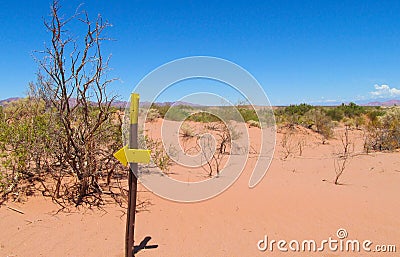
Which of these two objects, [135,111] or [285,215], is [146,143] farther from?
[135,111]

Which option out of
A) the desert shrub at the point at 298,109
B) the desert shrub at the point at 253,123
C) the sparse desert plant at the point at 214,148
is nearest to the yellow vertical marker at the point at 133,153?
the sparse desert plant at the point at 214,148

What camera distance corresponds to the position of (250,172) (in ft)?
27.5

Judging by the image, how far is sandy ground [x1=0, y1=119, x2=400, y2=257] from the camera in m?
3.98

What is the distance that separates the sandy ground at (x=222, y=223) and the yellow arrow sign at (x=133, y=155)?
145cm

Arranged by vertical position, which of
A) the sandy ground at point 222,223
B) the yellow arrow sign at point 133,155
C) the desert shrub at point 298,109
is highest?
the desert shrub at point 298,109

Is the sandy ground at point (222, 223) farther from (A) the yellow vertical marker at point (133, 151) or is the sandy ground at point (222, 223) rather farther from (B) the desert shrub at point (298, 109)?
(B) the desert shrub at point (298, 109)

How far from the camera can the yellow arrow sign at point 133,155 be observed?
3102mm

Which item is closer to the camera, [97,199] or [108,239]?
[108,239]

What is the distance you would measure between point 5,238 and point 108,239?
1.35m

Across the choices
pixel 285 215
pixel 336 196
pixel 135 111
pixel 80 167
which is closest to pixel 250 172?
pixel 336 196

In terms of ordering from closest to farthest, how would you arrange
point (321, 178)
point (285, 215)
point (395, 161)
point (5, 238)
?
point (5, 238), point (285, 215), point (321, 178), point (395, 161)

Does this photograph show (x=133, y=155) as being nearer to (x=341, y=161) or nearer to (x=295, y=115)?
(x=341, y=161)

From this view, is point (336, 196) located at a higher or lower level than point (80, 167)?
lower

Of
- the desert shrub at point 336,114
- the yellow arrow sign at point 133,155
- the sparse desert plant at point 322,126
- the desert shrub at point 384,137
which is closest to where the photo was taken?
the yellow arrow sign at point 133,155
